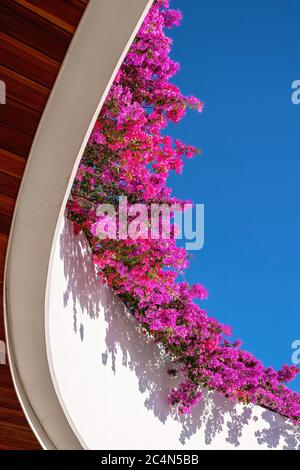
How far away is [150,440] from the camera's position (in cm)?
469

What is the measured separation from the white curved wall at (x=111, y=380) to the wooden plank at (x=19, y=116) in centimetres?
117

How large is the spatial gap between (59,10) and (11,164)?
51 centimetres

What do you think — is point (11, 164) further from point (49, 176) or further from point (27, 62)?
point (27, 62)

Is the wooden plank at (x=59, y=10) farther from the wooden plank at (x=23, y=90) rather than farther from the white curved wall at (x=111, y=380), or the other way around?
the white curved wall at (x=111, y=380)

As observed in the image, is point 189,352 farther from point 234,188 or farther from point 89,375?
point 234,188

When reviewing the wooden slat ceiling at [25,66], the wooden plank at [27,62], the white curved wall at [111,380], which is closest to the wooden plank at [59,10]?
the wooden slat ceiling at [25,66]

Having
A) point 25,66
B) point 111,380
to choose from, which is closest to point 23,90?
point 25,66

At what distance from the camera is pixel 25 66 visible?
64.7 inches

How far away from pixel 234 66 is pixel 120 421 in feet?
21.6

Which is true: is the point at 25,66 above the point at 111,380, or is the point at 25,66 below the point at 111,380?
above

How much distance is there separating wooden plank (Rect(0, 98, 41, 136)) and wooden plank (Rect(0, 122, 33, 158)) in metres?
0.01

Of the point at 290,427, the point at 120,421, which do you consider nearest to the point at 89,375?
the point at 120,421

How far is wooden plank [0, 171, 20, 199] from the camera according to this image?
72.7 inches

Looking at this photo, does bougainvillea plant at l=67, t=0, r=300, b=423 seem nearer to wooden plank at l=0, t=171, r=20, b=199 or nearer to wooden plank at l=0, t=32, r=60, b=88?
wooden plank at l=0, t=171, r=20, b=199
